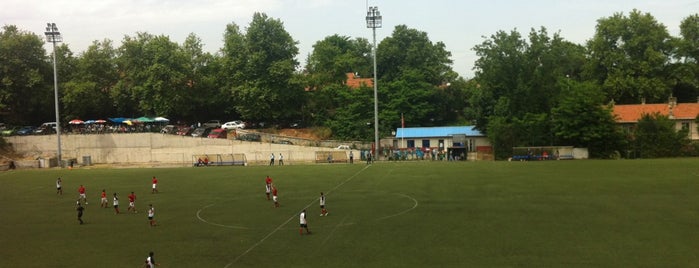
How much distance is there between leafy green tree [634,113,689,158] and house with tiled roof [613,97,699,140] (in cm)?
531

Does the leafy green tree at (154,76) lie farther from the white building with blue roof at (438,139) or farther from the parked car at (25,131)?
the white building with blue roof at (438,139)

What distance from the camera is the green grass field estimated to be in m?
20.5


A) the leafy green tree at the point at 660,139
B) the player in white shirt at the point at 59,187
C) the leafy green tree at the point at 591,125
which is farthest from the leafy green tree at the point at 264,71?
the leafy green tree at the point at 660,139

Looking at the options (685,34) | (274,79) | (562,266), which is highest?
(685,34)

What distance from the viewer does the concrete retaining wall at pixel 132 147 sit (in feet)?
230

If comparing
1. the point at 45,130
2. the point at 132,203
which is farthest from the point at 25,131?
the point at 132,203

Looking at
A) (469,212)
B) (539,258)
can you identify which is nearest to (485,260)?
(539,258)

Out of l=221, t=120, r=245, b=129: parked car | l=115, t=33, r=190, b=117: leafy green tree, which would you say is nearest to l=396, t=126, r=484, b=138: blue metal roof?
l=221, t=120, r=245, b=129: parked car

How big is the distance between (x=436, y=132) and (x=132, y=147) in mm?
43773

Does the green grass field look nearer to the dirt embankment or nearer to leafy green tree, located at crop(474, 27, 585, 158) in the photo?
leafy green tree, located at crop(474, 27, 585, 158)

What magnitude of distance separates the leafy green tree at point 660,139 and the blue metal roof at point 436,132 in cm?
1925

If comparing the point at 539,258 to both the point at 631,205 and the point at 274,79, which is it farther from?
the point at 274,79

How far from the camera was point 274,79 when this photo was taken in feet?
253

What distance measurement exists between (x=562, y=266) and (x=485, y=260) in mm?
2719
